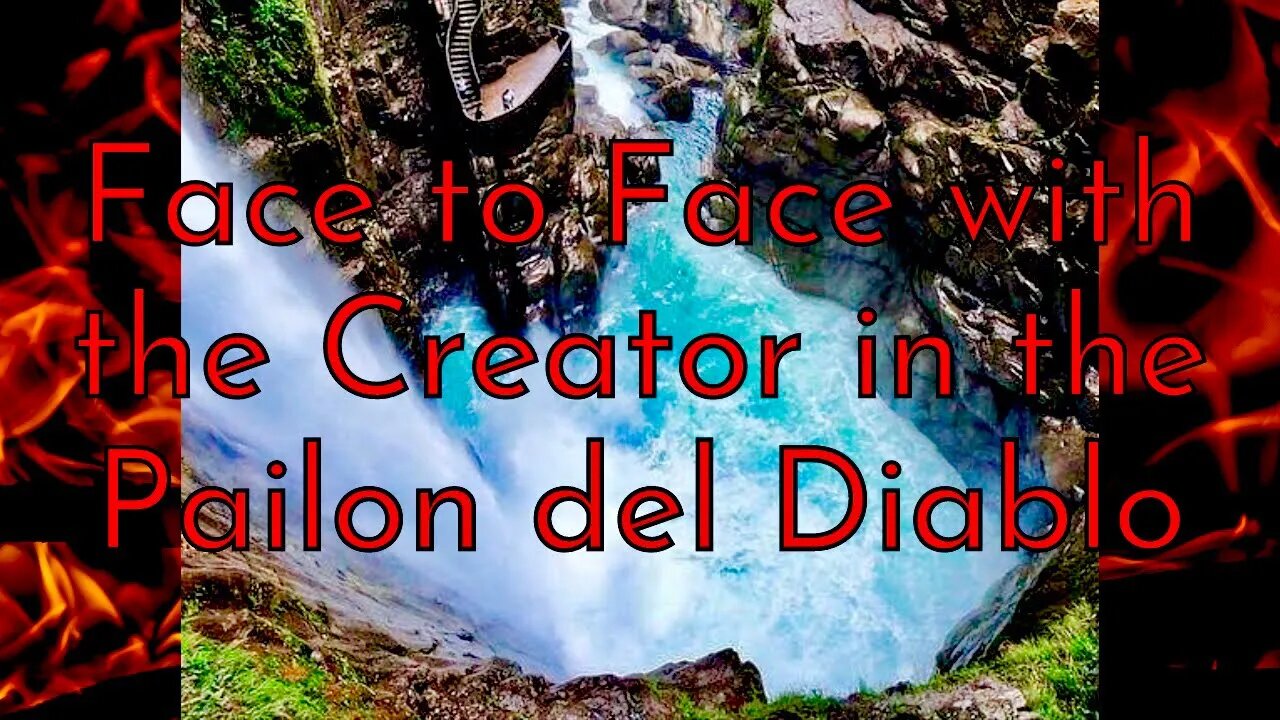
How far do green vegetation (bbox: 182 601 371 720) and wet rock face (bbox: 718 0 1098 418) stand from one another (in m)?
10.4

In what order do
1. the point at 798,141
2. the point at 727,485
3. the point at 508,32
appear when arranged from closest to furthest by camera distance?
1. the point at 727,485
2. the point at 508,32
3. the point at 798,141

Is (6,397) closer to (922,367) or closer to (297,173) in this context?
(297,173)

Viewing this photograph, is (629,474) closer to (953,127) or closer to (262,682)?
(953,127)

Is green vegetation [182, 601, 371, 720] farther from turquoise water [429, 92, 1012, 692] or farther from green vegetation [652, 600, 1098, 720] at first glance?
turquoise water [429, 92, 1012, 692]

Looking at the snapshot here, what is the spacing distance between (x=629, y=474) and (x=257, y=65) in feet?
27.3

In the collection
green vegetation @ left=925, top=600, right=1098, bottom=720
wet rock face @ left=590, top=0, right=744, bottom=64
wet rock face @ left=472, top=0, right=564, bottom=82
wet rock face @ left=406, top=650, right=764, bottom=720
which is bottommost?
wet rock face @ left=406, top=650, right=764, bottom=720

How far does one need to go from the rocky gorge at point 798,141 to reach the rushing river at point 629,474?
1.03 metres

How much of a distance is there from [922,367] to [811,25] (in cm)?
702

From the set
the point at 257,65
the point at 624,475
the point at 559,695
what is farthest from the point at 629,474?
the point at 257,65

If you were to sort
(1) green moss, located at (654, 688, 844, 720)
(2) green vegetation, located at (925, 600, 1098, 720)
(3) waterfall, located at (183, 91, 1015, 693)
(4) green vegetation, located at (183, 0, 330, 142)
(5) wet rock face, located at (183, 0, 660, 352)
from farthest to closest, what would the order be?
(5) wet rock face, located at (183, 0, 660, 352), (4) green vegetation, located at (183, 0, 330, 142), (3) waterfall, located at (183, 91, 1015, 693), (1) green moss, located at (654, 688, 844, 720), (2) green vegetation, located at (925, 600, 1098, 720)

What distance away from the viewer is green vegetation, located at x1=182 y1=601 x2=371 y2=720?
472 cm

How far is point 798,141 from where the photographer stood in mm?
15781

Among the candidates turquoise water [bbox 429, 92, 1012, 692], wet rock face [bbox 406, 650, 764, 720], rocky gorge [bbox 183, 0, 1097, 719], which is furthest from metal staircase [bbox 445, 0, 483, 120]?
wet rock face [bbox 406, 650, 764, 720]

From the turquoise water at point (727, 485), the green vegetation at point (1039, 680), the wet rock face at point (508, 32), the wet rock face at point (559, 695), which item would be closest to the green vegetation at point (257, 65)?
the wet rock face at point (508, 32)
